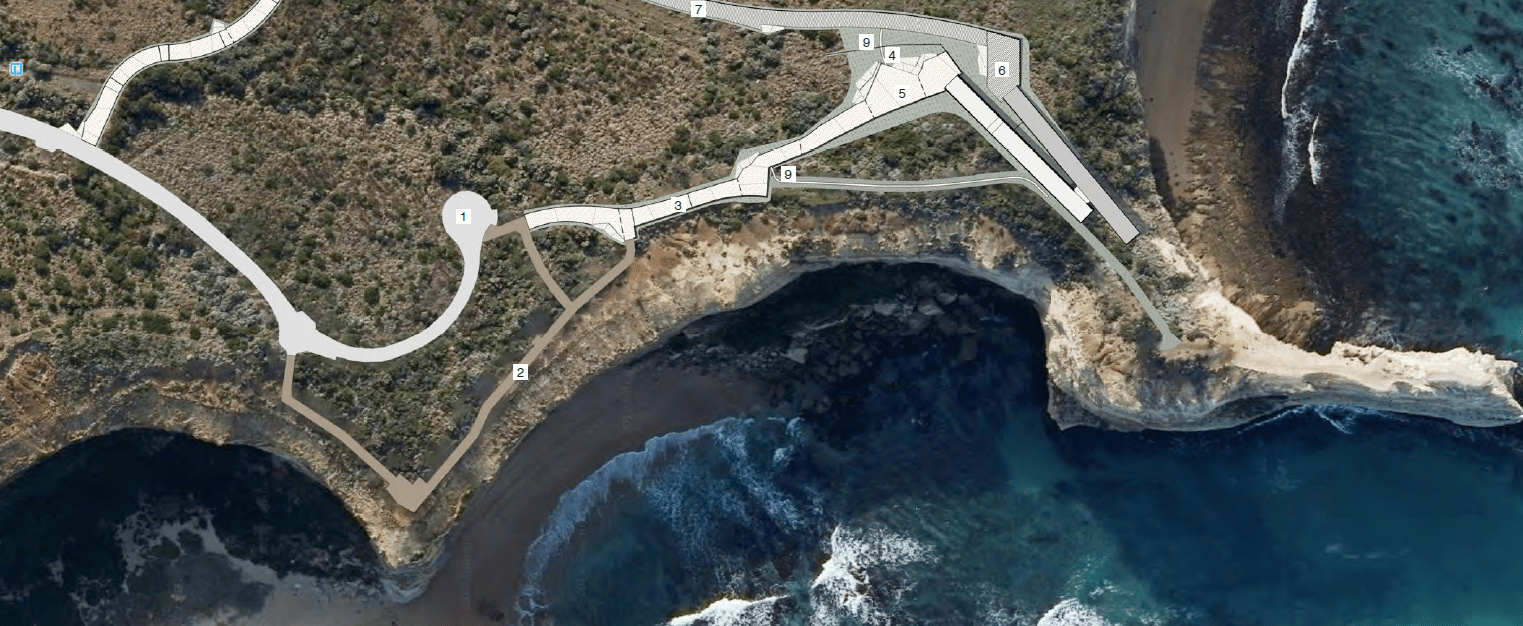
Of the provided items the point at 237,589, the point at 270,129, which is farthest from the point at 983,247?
the point at 237,589

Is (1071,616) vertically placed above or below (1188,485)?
below

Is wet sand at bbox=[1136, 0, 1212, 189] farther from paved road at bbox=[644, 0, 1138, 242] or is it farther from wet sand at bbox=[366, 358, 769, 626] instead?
wet sand at bbox=[366, 358, 769, 626]

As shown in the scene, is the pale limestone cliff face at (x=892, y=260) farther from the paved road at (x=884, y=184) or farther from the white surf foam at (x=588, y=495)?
the white surf foam at (x=588, y=495)

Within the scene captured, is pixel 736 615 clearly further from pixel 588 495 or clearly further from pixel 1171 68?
pixel 1171 68

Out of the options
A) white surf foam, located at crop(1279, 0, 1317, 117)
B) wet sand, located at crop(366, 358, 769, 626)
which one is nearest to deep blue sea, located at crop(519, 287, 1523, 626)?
wet sand, located at crop(366, 358, 769, 626)

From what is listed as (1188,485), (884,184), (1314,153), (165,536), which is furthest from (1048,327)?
(165,536)

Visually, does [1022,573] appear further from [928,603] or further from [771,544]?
[771,544]

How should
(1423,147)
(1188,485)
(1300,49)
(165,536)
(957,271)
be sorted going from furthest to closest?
1. (1300,49)
2. (1423,147)
3. (1188,485)
4. (165,536)
5. (957,271)
